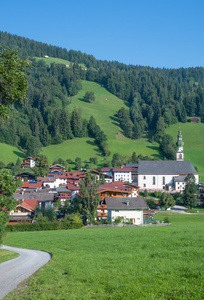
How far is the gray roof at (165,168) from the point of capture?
11725 cm

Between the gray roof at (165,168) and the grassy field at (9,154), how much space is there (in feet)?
161

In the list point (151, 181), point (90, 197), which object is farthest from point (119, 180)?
point (90, 197)

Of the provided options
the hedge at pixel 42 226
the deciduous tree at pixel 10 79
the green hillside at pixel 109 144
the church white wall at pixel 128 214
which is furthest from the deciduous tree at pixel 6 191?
the green hillside at pixel 109 144

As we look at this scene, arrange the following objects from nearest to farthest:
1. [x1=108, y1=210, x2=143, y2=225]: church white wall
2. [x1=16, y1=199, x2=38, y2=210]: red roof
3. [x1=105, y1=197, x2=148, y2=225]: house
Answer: [x1=105, y1=197, x2=148, y2=225]: house
[x1=108, y1=210, x2=143, y2=225]: church white wall
[x1=16, y1=199, x2=38, y2=210]: red roof

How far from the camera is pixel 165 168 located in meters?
119

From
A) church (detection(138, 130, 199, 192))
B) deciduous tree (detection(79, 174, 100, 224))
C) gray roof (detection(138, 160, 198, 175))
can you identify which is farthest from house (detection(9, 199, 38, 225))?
gray roof (detection(138, 160, 198, 175))

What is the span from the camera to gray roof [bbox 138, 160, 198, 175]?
117250 mm

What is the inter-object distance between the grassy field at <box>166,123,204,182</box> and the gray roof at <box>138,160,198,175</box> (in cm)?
725

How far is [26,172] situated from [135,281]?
109 m

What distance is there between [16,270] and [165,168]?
105049mm

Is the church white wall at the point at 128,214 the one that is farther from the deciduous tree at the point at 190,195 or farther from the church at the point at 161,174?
the church at the point at 161,174

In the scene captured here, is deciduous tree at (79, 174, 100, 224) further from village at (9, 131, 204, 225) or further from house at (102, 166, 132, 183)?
house at (102, 166, 132, 183)

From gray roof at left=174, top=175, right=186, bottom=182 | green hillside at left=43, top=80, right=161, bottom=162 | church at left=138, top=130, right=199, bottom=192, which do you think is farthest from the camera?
green hillside at left=43, top=80, right=161, bottom=162

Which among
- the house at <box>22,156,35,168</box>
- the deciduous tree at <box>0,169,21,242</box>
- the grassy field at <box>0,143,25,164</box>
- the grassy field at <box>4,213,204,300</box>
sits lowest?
the grassy field at <box>4,213,204,300</box>
